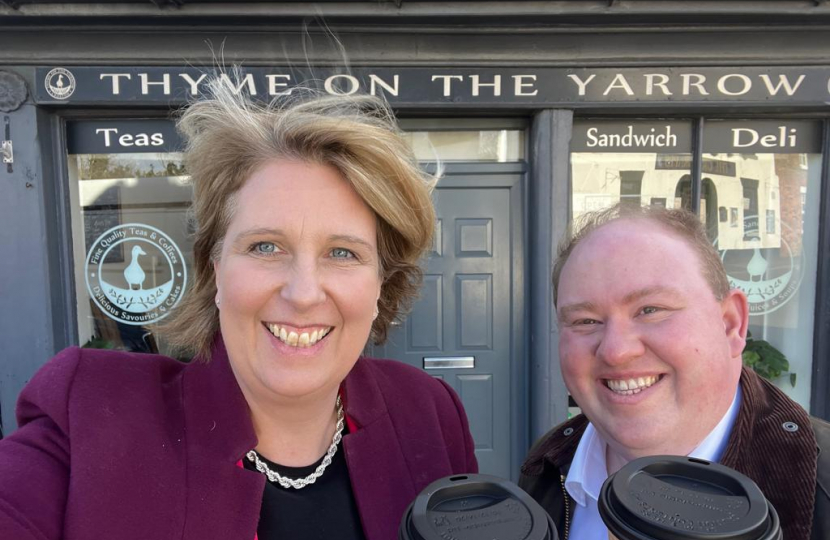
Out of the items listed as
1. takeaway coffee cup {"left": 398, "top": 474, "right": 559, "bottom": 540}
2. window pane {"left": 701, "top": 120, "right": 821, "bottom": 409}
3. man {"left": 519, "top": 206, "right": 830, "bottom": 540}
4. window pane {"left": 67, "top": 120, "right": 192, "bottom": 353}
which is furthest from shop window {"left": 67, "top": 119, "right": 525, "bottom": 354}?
takeaway coffee cup {"left": 398, "top": 474, "right": 559, "bottom": 540}

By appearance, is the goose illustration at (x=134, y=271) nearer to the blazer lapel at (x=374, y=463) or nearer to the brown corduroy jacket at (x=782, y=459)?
the blazer lapel at (x=374, y=463)

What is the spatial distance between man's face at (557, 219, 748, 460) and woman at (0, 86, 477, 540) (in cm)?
52

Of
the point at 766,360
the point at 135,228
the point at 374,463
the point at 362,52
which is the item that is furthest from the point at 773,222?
the point at 135,228

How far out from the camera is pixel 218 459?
131cm

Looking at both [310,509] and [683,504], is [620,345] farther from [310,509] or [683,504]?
[310,509]

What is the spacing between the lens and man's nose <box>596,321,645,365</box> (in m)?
1.35

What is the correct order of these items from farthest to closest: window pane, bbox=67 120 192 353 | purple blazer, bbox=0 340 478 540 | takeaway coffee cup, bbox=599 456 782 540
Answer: window pane, bbox=67 120 192 353 < purple blazer, bbox=0 340 478 540 < takeaway coffee cup, bbox=599 456 782 540

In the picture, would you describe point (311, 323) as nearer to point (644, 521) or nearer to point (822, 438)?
point (644, 521)

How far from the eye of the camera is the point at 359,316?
144 centimetres

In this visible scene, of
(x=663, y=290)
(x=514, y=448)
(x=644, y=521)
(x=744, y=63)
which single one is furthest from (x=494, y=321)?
(x=644, y=521)

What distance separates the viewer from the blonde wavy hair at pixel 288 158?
4.68ft

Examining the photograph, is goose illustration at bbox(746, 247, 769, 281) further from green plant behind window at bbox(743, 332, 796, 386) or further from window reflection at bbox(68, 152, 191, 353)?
window reflection at bbox(68, 152, 191, 353)

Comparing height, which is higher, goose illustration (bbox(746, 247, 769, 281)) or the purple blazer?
goose illustration (bbox(746, 247, 769, 281))

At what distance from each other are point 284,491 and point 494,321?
312 cm
